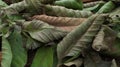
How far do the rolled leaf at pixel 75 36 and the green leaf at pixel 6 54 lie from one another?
26 cm

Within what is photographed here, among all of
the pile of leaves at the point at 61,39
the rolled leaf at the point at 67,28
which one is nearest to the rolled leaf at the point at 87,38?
the pile of leaves at the point at 61,39

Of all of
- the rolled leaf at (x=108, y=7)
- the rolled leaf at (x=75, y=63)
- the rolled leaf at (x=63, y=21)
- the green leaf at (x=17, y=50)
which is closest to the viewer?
the rolled leaf at (x=75, y=63)

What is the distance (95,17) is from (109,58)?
228 mm

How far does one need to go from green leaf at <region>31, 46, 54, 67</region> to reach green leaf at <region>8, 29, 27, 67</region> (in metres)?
0.06

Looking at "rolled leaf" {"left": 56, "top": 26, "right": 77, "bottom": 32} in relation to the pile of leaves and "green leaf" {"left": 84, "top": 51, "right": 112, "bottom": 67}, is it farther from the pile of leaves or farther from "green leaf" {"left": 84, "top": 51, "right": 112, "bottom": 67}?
"green leaf" {"left": 84, "top": 51, "right": 112, "bottom": 67}

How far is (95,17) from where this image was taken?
173 centimetres

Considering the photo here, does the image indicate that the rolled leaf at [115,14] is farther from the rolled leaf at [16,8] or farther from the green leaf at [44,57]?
the rolled leaf at [16,8]

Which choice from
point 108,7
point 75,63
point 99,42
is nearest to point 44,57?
point 75,63

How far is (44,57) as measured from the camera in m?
1.73

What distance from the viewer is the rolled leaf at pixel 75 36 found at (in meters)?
1.67

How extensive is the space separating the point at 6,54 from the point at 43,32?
224 millimetres

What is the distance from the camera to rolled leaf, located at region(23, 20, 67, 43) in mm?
1721

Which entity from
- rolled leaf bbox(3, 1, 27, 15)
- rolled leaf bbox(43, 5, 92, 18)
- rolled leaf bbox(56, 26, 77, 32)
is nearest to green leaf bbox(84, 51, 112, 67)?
rolled leaf bbox(56, 26, 77, 32)

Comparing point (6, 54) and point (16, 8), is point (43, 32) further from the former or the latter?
point (16, 8)
